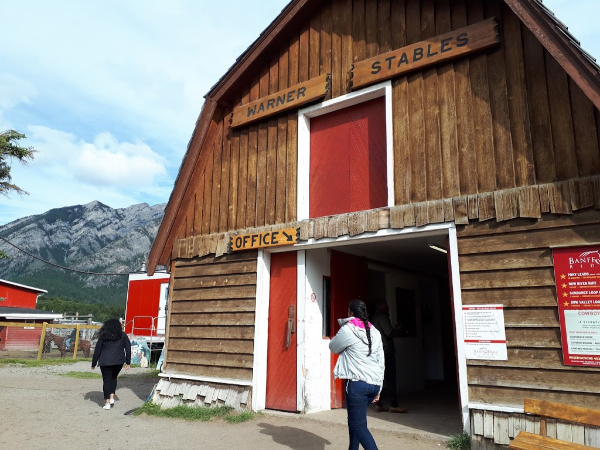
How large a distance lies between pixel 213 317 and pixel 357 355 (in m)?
4.63

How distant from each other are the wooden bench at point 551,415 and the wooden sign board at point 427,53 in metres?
4.58

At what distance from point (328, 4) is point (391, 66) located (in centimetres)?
219

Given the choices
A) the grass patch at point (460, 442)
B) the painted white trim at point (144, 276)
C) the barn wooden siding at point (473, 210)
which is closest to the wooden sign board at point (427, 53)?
the barn wooden siding at point (473, 210)

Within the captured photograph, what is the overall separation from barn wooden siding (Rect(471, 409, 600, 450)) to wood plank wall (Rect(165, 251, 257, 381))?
3.89 meters

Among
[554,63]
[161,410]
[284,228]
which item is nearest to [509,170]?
[554,63]

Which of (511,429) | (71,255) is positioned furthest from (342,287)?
(71,255)

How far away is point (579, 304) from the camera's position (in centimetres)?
513

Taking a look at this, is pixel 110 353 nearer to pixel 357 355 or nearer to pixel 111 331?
pixel 111 331

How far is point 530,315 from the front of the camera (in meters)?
5.41

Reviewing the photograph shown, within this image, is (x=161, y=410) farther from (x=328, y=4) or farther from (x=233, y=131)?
(x=328, y=4)

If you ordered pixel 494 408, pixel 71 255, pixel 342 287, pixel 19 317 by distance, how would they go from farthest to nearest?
pixel 71 255 → pixel 19 317 → pixel 342 287 → pixel 494 408

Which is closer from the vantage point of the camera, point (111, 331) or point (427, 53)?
point (427, 53)

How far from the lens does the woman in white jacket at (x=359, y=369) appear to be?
4562mm

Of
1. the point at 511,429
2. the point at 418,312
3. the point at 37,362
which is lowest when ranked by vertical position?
the point at 37,362
